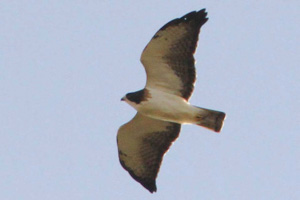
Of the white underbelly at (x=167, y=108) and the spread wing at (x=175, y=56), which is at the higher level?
the spread wing at (x=175, y=56)

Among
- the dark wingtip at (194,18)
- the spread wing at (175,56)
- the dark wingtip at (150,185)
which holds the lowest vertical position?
the dark wingtip at (150,185)

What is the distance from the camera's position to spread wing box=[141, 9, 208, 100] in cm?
1617

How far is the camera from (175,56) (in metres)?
16.4

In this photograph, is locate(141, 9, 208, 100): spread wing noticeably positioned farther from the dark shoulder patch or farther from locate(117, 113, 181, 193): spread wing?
locate(117, 113, 181, 193): spread wing

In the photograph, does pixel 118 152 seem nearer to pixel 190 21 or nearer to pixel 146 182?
pixel 146 182

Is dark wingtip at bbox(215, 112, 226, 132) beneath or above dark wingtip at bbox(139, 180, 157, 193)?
above

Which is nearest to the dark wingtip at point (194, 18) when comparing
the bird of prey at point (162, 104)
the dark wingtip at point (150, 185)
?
the bird of prey at point (162, 104)

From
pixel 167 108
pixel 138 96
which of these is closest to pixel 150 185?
pixel 167 108

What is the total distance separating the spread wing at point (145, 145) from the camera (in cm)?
1758

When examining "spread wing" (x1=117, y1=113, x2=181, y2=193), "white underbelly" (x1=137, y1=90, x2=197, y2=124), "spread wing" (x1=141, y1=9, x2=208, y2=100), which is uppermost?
"spread wing" (x1=141, y1=9, x2=208, y2=100)

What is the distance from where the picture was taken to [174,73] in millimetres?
16625

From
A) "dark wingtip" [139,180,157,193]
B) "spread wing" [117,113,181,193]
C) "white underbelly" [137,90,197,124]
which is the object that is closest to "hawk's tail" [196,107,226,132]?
"white underbelly" [137,90,197,124]

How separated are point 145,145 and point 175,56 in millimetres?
2164

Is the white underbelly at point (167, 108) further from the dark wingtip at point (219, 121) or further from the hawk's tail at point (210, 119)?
the dark wingtip at point (219, 121)
